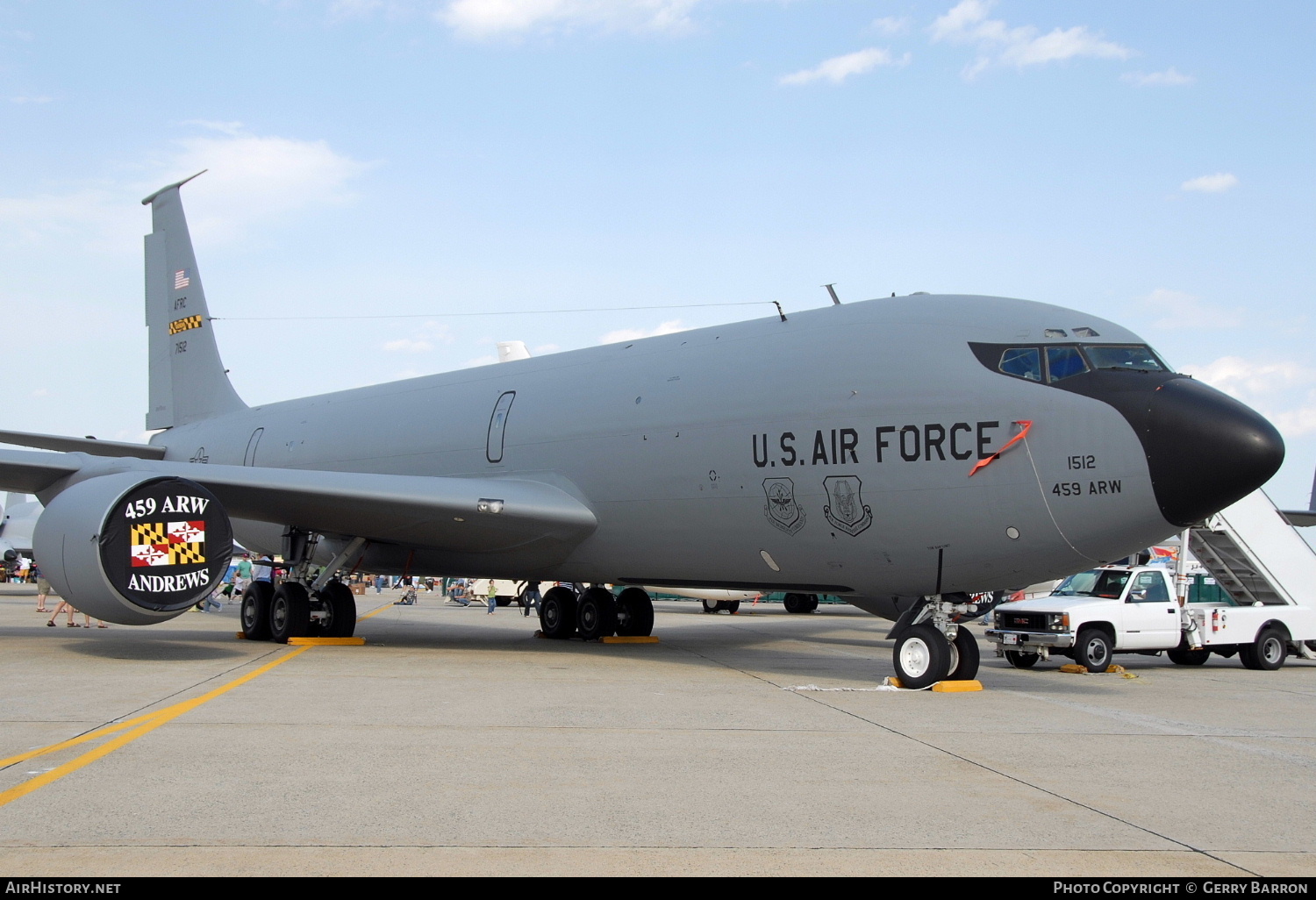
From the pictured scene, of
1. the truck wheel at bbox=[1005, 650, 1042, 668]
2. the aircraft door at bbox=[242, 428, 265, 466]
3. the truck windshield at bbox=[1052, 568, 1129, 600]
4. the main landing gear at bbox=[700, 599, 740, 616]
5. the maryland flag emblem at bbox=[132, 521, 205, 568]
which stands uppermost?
the aircraft door at bbox=[242, 428, 265, 466]

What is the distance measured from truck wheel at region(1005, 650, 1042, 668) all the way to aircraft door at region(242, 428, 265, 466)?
1286cm

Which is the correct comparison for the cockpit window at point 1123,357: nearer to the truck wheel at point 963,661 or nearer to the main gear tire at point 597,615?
the truck wheel at point 963,661

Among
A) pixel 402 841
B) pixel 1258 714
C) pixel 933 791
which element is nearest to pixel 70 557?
pixel 402 841

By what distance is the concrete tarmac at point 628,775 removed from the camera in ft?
14.5

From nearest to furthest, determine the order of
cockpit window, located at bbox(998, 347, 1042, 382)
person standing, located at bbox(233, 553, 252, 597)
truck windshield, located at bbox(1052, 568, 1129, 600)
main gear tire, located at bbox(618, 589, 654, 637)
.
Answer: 1. cockpit window, located at bbox(998, 347, 1042, 382)
2. truck windshield, located at bbox(1052, 568, 1129, 600)
3. main gear tire, located at bbox(618, 589, 654, 637)
4. person standing, located at bbox(233, 553, 252, 597)

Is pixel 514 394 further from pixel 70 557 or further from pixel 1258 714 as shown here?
pixel 1258 714

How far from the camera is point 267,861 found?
421 centimetres

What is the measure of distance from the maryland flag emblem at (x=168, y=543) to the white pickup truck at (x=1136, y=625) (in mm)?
10214

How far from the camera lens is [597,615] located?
18156 millimetres

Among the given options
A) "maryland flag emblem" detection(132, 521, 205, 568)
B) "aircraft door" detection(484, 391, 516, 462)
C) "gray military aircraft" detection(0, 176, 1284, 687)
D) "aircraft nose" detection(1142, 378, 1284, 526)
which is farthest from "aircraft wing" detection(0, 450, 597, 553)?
"aircraft nose" detection(1142, 378, 1284, 526)

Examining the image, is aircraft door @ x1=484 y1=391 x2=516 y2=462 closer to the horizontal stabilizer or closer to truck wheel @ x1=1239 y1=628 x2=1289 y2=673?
the horizontal stabilizer

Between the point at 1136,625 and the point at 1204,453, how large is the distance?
679cm

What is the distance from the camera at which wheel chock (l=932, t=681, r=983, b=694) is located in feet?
35.2

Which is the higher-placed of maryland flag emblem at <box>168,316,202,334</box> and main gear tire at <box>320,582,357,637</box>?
maryland flag emblem at <box>168,316,202,334</box>
